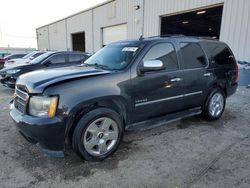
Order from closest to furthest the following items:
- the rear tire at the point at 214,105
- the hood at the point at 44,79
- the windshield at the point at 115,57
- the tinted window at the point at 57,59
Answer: the hood at the point at 44,79 < the windshield at the point at 115,57 < the rear tire at the point at 214,105 < the tinted window at the point at 57,59

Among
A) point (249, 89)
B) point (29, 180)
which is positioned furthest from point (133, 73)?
point (249, 89)

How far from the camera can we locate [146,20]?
1452 centimetres

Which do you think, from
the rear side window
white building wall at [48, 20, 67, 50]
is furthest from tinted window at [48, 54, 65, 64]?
white building wall at [48, 20, 67, 50]

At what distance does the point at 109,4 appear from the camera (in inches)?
712

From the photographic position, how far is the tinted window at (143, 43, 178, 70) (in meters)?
3.66

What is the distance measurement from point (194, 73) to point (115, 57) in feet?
5.37

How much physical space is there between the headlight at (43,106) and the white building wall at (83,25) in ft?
63.6

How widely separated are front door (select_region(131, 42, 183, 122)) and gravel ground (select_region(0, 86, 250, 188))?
57cm

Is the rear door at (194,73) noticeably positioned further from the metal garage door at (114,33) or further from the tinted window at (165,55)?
the metal garage door at (114,33)

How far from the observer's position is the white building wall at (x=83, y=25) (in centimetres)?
2134

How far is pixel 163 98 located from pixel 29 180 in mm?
2423

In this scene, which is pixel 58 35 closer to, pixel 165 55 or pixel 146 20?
pixel 146 20

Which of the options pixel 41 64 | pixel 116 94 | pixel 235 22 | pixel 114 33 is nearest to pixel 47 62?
pixel 41 64

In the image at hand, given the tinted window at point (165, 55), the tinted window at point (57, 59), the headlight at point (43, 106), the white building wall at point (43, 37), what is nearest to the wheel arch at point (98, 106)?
the headlight at point (43, 106)
